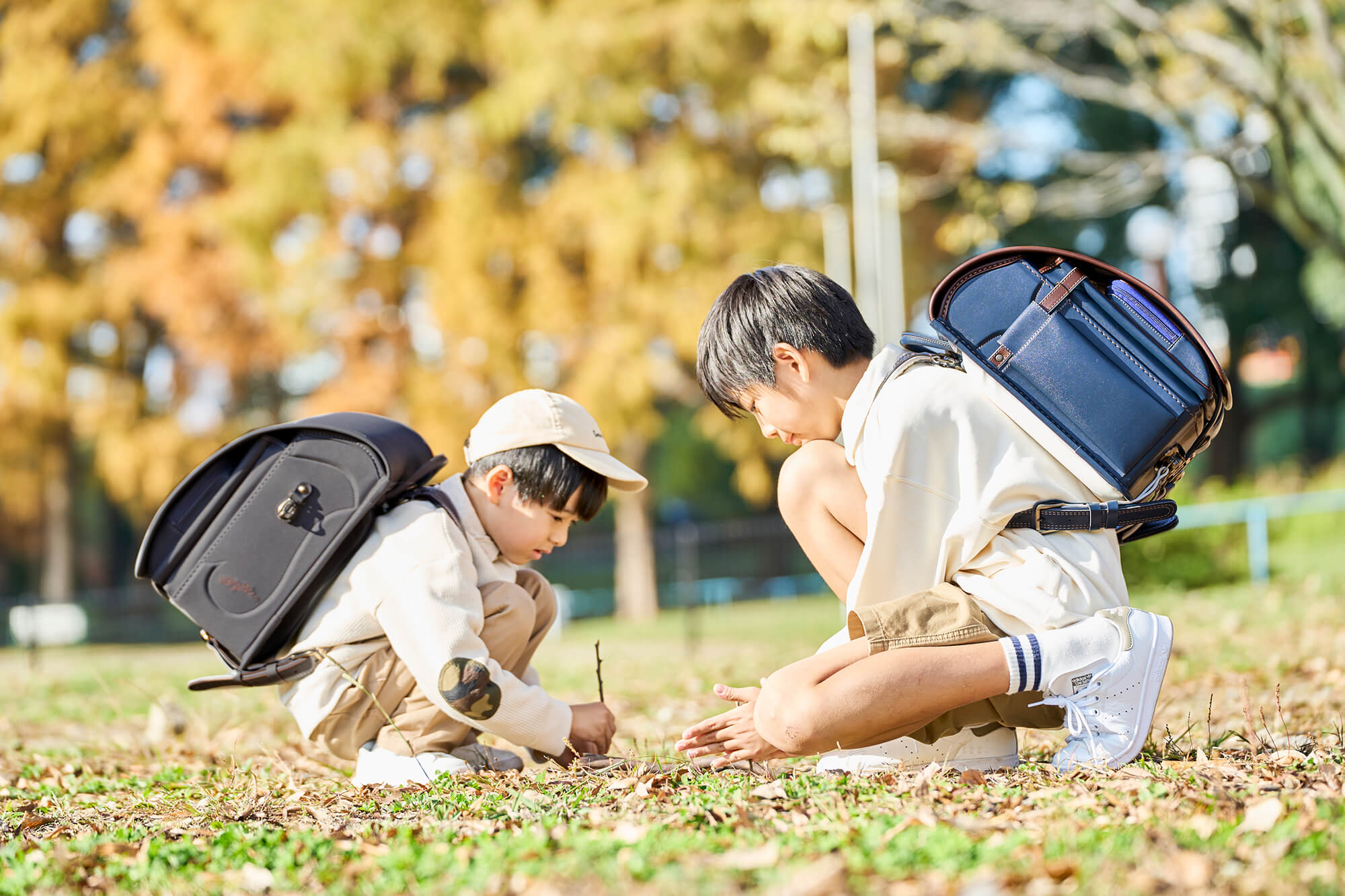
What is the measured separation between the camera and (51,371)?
17453 mm

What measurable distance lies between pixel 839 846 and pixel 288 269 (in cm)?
1533

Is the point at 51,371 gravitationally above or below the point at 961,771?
above

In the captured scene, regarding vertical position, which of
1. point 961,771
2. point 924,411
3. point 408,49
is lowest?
point 961,771

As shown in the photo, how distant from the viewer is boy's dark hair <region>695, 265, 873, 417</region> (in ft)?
9.39

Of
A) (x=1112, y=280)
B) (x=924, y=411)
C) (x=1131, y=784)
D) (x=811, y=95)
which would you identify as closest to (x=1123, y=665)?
(x=1131, y=784)

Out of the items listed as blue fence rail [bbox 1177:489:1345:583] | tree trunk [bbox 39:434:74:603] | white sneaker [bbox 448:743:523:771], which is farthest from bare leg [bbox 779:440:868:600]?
tree trunk [bbox 39:434:74:603]

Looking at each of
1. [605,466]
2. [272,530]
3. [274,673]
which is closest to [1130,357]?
[605,466]

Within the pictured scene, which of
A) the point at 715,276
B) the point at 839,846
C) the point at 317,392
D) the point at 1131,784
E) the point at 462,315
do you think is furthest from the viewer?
the point at 317,392

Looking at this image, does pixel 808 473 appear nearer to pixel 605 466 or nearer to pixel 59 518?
pixel 605 466

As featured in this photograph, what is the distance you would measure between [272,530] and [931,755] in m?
1.73

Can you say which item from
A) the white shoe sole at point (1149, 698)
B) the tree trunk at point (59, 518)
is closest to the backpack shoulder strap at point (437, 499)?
the white shoe sole at point (1149, 698)

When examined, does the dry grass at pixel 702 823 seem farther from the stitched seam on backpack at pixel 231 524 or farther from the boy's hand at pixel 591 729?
the stitched seam on backpack at pixel 231 524

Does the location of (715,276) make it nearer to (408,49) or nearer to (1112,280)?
(408,49)

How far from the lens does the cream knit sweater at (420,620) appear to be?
9.43ft
